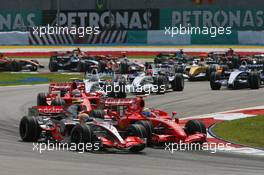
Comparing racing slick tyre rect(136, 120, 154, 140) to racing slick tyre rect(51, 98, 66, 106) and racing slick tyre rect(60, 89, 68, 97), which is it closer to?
racing slick tyre rect(51, 98, 66, 106)

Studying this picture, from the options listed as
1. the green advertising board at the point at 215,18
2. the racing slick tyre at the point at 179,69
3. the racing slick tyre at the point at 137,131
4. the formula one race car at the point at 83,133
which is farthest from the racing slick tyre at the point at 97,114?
the green advertising board at the point at 215,18

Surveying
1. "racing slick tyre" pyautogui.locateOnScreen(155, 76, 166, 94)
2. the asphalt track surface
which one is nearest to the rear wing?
the asphalt track surface

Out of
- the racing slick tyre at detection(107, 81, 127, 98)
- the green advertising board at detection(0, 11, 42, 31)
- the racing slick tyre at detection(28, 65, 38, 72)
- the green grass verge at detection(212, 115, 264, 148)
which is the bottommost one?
the green grass verge at detection(212, 115, 264, 148)

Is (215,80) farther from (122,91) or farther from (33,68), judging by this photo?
(33,68)

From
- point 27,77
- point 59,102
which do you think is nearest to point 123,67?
point 27,77

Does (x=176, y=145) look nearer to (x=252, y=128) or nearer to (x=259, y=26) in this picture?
(x=252, y=128)

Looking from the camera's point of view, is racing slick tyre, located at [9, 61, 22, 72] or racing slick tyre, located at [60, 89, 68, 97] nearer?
racing slick tyre, located at [60, 89, 68, 97]

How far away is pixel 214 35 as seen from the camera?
230ft

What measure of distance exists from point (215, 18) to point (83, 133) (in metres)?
58.0

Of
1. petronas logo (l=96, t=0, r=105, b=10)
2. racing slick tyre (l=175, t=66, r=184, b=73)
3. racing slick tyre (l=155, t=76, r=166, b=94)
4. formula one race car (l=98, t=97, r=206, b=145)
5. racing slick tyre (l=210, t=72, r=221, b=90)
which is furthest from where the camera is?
petronas logo (l=96, t=0, r=105, b=10)

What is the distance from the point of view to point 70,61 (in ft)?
178

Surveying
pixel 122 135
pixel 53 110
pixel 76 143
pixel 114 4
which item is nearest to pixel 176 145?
pixel 122 135

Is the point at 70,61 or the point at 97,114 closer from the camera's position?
the point at 97,114

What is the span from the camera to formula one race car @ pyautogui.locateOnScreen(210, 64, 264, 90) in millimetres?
38906
